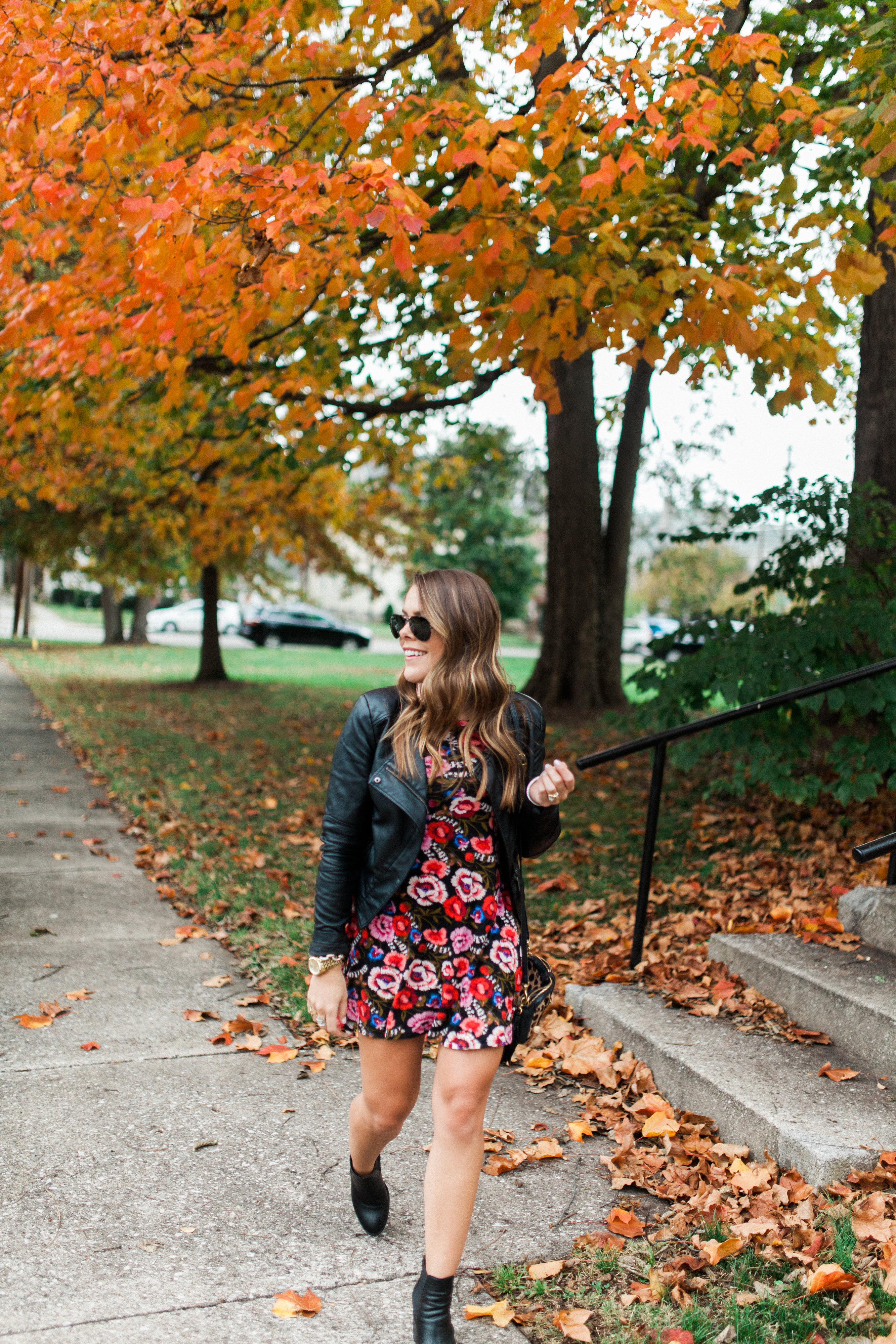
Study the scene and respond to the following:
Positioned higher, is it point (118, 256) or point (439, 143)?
point (439, 143)

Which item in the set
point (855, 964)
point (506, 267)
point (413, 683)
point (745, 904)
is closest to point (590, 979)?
point (855, 964)

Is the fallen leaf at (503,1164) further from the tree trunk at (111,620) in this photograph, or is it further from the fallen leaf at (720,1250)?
the tree trunk at (111,620)

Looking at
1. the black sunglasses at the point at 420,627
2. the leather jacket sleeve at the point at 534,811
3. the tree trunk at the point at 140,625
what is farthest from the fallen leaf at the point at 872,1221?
the tree trunk at the point at 140,625

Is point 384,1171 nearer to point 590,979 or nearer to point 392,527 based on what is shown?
point 590,979

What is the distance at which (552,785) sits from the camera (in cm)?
258

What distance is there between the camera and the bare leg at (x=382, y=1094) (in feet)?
8.89

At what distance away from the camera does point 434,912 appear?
265 centimetres

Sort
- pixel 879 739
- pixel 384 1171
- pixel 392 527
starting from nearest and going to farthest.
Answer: pixel 384 1171
pixel 879 739
pixel 392 527

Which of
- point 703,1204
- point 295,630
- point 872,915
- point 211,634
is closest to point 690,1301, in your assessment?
point 703,1204

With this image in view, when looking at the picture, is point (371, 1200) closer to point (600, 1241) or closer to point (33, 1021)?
point (600, 1241)

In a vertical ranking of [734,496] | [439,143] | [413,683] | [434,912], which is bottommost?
[434,912]

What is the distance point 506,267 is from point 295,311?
2393 millimetres

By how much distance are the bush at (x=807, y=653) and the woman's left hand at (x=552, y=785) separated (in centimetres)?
320

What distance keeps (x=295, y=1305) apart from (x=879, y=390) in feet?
20.8
